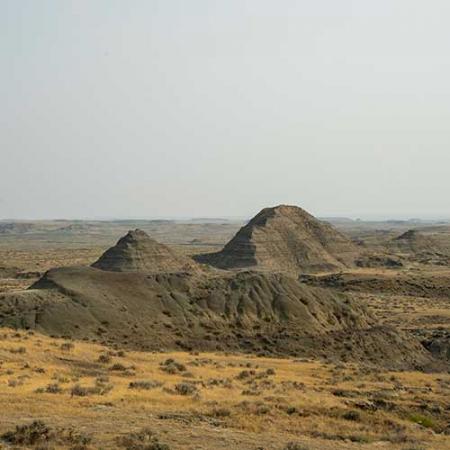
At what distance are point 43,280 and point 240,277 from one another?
45.2ft

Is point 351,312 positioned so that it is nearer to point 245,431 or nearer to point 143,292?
point 143,292

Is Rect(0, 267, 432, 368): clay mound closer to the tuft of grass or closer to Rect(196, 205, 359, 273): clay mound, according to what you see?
the tuft of grass

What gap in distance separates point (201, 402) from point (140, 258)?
54.4 meters

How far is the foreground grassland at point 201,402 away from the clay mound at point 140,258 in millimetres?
39961

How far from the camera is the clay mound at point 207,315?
3569cm

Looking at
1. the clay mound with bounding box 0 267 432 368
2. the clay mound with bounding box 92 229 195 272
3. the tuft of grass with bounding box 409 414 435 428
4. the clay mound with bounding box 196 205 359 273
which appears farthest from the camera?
the clay mound with bounding box 196 205 359 273

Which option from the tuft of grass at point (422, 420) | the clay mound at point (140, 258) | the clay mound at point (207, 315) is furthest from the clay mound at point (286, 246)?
the tuft of grass at point (422, 420)

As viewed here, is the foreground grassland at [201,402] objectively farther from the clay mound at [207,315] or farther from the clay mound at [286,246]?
the clay mound at [286,246]

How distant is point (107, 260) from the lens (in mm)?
74125

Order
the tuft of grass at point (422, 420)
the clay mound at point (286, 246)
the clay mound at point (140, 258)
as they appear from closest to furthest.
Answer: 1. the tuft of grass at point (422, 420)
2. the clay mound at point (140, 258)
3. the clay mound at point (286, 246)

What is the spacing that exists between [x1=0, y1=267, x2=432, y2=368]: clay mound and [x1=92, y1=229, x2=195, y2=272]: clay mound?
93.8 ft

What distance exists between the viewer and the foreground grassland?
50.2 ft

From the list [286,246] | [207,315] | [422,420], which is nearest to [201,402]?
[422,420]

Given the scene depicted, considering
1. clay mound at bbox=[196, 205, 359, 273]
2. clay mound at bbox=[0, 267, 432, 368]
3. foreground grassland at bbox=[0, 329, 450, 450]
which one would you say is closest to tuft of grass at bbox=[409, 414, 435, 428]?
foreground grassland at bbox=[0, 329, 450, 450]
